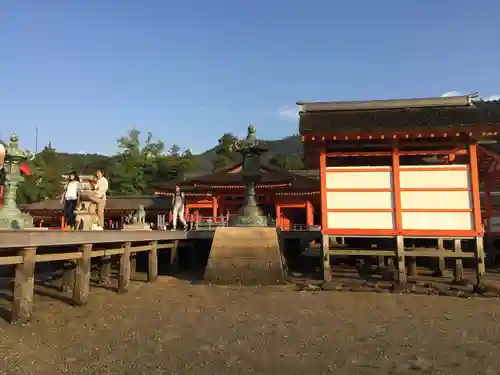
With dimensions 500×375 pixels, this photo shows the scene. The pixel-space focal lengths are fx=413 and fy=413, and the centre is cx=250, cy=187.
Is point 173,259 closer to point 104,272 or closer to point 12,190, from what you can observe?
point 104,272

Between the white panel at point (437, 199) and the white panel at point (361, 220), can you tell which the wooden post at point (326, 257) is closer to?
the white panel at point (361, 220)

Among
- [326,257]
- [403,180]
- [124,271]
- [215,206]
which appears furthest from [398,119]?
[215,206]

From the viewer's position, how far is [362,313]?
8.29 metres

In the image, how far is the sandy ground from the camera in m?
5.17

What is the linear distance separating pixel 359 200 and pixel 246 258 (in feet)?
12.2

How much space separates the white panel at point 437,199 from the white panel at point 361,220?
0.62m

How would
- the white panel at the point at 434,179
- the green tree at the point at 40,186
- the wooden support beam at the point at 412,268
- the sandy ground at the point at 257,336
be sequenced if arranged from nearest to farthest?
the sandy ground at the point at 257,336 → the white panel at the point at 434,179 → the wooden support beam at the point at 412,268 → the green tree at the point at 40,186

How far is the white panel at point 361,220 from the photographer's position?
39.2 ft

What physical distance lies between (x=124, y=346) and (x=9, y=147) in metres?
5.81

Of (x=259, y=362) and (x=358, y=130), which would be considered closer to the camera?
(x=259, y=362)

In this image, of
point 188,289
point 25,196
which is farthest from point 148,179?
point 188,289

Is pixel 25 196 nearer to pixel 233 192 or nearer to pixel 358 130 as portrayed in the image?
pixel 233 192

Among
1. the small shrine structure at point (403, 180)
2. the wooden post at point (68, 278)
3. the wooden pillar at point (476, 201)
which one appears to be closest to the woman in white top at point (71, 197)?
the wooden post at point (68, 278)

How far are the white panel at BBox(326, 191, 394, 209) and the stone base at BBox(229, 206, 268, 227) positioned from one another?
2.08m
